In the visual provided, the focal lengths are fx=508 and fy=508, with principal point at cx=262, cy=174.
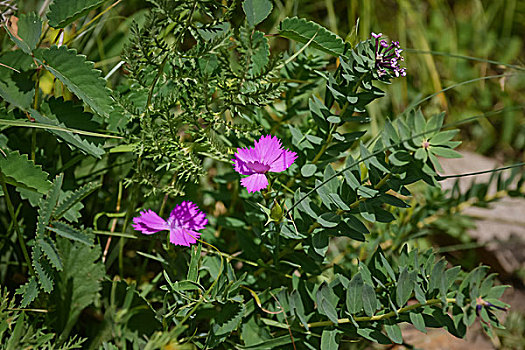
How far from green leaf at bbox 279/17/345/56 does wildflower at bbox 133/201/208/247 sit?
33 centimetres

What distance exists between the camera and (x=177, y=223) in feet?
2.71

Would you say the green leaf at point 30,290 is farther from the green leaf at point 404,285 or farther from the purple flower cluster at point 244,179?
the green leaf at point 404,285

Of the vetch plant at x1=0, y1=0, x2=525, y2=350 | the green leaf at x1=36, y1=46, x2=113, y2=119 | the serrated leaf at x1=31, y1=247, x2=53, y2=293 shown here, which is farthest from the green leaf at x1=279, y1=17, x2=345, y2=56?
the serrated leaf at x1=31, y1=247, x2=53, y2=293

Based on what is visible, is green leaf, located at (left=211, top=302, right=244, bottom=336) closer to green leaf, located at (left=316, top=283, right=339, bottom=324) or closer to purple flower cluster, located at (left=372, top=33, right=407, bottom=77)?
green leaf, located at (left=316, top=283, right=339, bottom=324)

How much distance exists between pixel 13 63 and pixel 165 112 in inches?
11.8

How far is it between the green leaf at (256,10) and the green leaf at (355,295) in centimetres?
42

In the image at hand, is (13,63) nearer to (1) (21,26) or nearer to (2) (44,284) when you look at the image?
(1) (21,26)

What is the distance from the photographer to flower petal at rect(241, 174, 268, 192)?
73 centimetres

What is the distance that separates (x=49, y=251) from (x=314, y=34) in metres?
0.54

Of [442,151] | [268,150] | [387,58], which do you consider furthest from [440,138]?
[268,150]

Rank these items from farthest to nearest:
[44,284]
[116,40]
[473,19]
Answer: [473,19], [116,40], [44,284]

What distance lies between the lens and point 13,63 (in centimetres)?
87

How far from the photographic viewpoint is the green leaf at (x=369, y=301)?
2.48 ft

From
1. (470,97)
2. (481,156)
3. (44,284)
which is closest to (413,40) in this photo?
(470,97)
